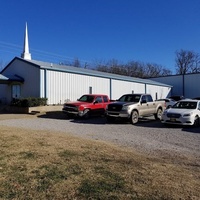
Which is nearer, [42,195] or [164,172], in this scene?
[42,195]

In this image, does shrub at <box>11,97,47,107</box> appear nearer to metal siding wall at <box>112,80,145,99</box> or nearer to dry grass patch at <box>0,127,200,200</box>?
metal siding wall at <box>112,80,145,99</box>

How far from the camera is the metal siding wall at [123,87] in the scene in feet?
97.0

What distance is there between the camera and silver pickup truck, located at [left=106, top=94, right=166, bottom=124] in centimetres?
1474

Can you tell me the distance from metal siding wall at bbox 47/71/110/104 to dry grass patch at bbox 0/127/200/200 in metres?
15.4

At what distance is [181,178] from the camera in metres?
4.71

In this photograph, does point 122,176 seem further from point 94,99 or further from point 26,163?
point 94,99

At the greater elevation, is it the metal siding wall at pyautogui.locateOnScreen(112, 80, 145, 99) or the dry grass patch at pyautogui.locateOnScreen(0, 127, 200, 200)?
the metal siding wall at pyautogui.locateOnScreen(112, 80, 145, 99)

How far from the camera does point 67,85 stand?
76.9 feet

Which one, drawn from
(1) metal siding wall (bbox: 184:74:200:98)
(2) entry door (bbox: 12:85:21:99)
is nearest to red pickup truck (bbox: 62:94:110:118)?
(2) entry door (bbox: 12:85:21:99)

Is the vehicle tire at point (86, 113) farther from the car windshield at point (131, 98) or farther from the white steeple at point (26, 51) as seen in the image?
Result: the white steeple at point (26, 51)

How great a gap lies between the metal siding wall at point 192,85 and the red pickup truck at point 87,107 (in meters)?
26.2

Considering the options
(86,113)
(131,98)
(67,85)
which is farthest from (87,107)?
(67,85)

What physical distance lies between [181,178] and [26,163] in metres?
3.28

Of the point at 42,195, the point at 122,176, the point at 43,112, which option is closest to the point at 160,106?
the point at 43,112
